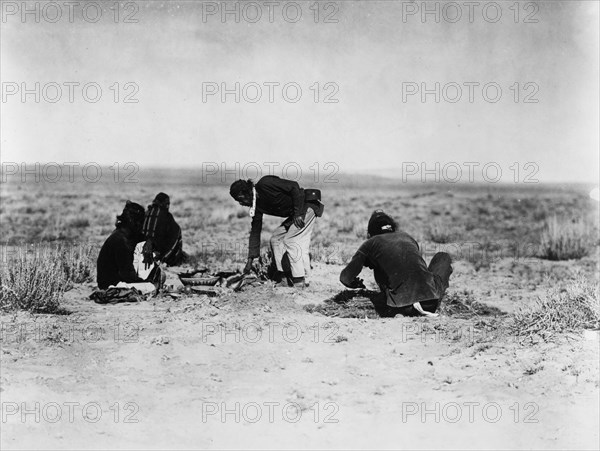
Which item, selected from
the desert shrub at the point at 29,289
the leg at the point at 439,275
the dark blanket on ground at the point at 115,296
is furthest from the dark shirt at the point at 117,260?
the leg at the point at 439,275

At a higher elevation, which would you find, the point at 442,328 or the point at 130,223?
the point at 130,223

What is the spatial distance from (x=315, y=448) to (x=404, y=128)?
39.6m

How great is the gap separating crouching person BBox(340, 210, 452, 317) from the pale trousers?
5.76 feet

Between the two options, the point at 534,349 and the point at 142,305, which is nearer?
the point at 534,349

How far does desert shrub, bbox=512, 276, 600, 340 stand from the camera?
19.8ft

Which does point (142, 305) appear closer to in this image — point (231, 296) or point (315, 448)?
point (231, 296)

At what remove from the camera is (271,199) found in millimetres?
8414

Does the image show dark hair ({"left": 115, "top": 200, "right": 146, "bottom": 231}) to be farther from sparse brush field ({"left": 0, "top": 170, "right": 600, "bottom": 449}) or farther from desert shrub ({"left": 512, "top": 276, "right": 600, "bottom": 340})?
desert shrub ({"left": 512, "top": 276, "right": 600, "bottom": 340})

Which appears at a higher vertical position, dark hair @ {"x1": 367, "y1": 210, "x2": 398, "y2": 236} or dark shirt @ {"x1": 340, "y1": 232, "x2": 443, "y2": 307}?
dark hair @ {"x1": 367, "y1": 210, "x2": 398, "y2": 236}

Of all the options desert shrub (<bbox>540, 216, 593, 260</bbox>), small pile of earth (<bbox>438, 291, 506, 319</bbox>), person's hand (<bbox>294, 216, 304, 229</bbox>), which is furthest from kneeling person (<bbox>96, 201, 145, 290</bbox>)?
desert shrub (<bbox>540, 216, 593, 260</bbox>)

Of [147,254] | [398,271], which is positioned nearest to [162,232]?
[147,254]

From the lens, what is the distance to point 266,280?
8.59 m

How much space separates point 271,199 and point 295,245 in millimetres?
671

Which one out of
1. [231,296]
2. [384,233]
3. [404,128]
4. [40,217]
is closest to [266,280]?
[231,296]
